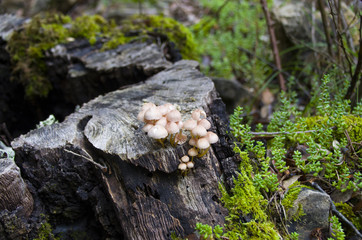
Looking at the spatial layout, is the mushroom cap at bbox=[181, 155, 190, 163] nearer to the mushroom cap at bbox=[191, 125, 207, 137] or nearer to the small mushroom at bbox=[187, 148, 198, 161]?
the small mushroom at bbox=[187, 148, 198, 161]

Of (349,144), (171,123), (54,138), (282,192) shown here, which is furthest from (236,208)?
(54,138)

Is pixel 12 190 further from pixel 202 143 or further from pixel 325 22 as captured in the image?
pixel 325 22

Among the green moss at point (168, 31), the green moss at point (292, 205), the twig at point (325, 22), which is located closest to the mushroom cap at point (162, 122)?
the green moss at point (292, 205)

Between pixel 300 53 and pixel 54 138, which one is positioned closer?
pixel 54 138

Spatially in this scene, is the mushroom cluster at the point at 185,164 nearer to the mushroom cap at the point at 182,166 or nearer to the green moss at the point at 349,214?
the mushroom cap at the point at 182,166

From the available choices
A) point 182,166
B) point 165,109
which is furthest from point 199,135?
point 165,109

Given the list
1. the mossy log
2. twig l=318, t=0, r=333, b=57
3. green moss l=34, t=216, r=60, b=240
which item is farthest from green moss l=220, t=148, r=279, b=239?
twig l=318, t=0, r=333, b=57

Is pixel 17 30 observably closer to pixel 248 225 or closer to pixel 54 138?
pixel 54 138
